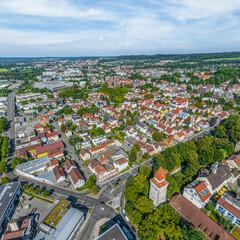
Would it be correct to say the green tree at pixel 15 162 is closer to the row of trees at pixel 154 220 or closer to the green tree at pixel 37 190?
the green tree at pixel 37 190

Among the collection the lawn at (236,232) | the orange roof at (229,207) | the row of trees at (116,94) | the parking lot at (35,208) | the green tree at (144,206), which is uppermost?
the row of trees at (116,94)

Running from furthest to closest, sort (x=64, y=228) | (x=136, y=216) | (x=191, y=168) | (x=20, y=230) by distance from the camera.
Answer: (x=191, y=168) → (x=136, y=216) → (x=20, y=230) → (x=64, y=228)

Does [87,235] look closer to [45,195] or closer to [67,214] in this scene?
[67,214]

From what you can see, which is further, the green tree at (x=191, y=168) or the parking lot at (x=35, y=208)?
the green tree at (x=191, y=168)

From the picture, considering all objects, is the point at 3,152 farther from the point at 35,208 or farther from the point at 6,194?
the point at 35,208

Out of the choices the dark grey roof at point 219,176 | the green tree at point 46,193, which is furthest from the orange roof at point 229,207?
the green tree at point 46,193

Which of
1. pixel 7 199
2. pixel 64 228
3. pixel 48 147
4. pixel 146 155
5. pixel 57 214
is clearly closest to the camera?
pixel 64 228

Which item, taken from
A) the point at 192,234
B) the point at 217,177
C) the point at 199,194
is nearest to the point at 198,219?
the point at 192,234
